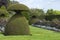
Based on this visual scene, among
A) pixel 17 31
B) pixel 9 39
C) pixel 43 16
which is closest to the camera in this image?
pixel 9 39

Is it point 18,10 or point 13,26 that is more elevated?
point 18,10

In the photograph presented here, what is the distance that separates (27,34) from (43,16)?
3286 cm

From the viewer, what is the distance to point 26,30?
74.7ft

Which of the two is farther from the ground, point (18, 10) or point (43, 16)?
point (18, 10)

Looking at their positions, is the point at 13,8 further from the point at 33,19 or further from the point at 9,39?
the point at 33,19

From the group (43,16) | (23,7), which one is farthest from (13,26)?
(43,16)

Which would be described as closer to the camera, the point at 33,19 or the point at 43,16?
the point at 33,19

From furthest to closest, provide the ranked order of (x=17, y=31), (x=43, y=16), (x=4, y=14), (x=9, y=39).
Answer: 1. (x=43, y=16)
2. (x=4, y=14)
3. (x=17, y=31)
4. (x=9, y=39)

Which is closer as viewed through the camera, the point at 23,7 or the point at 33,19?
the point at 23,7

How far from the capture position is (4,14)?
149 ft

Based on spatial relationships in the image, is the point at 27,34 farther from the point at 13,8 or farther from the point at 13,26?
the point at 13,8

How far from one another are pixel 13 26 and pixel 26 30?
1.41 m

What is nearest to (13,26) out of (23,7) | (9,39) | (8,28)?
(8,28)

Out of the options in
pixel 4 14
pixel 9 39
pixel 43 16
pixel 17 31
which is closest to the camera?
pixel 9 39
